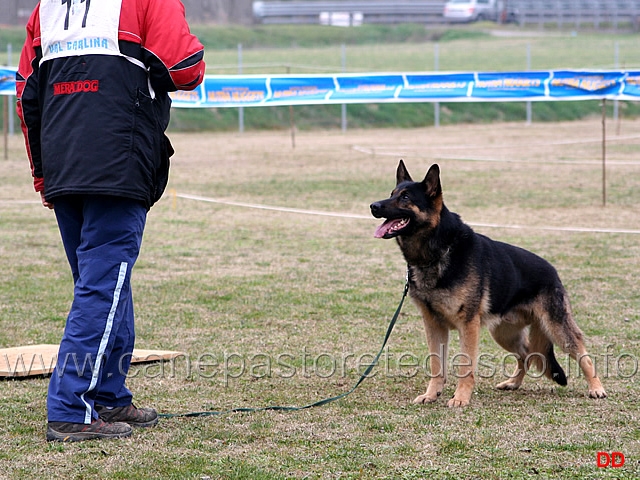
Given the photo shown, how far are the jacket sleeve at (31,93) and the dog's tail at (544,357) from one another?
2758 mm

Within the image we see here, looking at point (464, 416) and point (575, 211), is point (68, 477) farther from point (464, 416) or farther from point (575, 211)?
point (575, 211)

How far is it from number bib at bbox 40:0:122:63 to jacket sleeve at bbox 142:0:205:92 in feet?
0.44

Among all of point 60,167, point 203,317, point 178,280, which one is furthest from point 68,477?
point 178,280

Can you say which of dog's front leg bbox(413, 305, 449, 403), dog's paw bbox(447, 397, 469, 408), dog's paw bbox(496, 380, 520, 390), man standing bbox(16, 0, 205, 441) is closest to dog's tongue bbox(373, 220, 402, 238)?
dog's front leg bbox(413, 305, 449, 403)

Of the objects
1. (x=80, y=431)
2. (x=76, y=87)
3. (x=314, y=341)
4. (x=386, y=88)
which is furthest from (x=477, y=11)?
(x=80, y=431)

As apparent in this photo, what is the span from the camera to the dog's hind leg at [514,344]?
5.02 m

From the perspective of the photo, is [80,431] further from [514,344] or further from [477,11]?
[477,11]

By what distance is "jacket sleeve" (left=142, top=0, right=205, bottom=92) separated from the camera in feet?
12.3

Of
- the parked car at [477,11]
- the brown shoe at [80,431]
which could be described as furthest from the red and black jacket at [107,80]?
the parked car at [477,11]

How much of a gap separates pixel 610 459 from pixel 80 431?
2.24m

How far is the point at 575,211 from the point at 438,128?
16049 mm

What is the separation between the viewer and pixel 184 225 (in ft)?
37.0

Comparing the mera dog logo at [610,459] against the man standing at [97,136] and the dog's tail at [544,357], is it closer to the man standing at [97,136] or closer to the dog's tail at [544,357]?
the dog's tail at [544,357]

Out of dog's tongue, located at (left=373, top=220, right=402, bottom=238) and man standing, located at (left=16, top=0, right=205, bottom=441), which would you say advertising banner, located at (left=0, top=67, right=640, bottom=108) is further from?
man standing, located at (left=16, top=0, right=205, bottom=441)
